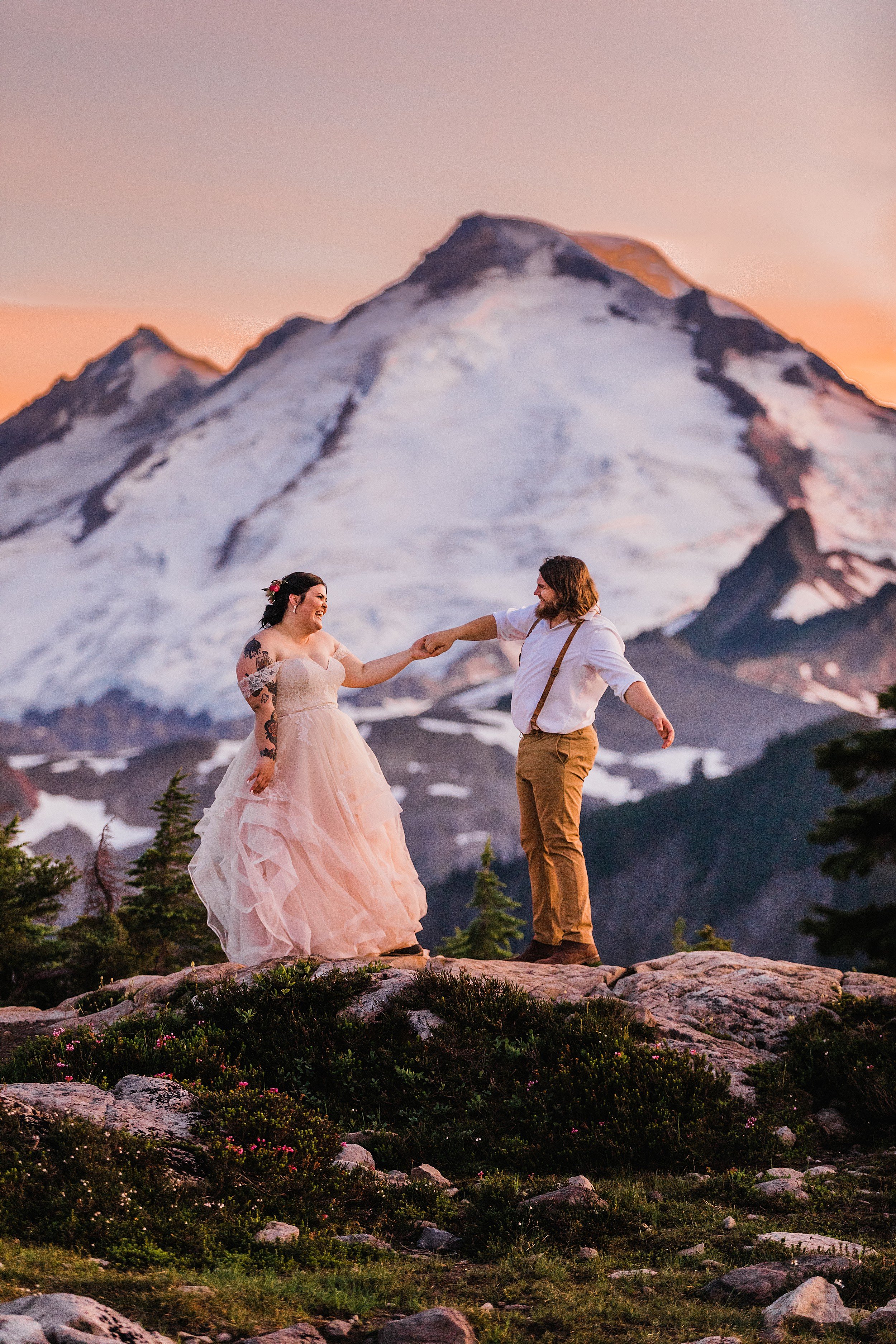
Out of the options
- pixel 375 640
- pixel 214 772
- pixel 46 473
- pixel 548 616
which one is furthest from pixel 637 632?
pixel 548 616

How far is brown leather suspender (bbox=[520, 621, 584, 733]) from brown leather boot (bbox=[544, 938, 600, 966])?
1.75 m

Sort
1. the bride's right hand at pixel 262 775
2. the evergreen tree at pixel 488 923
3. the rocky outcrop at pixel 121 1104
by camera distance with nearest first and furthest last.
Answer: the rocky outcrop at pixel 121 1104
the bride's right hand at pixel 262 775
the evergreen tree at pixel 488 923

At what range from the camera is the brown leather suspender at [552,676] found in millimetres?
9109

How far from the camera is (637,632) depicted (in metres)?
107

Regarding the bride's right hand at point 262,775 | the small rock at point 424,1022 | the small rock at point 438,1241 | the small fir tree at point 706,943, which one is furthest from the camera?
the small fir tree at point 706,943

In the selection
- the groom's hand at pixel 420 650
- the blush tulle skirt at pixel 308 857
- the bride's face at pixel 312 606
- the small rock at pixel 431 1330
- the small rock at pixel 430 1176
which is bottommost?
the small rock at pixel 430 1176

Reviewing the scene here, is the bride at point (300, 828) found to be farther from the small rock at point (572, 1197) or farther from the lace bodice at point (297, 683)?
the small rock at point (572, 1197)

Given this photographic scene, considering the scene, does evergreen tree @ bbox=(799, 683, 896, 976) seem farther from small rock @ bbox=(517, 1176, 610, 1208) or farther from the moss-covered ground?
small rock @ bbox=(517, 1176, 610, 1208)

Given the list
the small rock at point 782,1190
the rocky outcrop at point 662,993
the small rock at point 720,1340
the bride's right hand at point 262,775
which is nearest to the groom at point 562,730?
the rocky outcrop at point 662,993

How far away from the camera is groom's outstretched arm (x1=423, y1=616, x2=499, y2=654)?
9914 millimetres

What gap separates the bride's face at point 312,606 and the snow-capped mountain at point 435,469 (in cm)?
9107

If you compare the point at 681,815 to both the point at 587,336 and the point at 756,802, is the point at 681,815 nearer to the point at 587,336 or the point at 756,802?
the point at 756,802

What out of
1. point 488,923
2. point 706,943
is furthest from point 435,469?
point 706,943

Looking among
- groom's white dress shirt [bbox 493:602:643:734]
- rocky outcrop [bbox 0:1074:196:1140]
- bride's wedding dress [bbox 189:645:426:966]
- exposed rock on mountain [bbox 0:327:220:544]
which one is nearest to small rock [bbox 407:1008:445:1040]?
bride's wedding dress [bbox 189:645:426:966]
